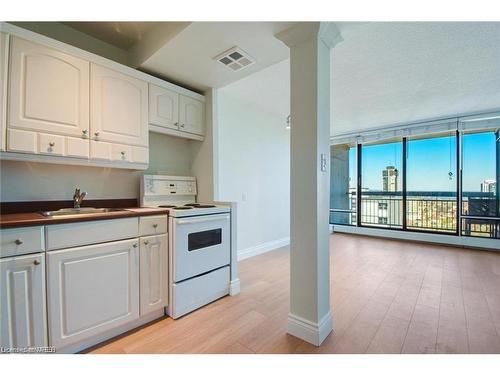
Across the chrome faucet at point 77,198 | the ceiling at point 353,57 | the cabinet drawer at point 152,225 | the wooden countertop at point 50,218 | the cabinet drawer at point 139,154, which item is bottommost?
the cabinet drawer at point 152,225

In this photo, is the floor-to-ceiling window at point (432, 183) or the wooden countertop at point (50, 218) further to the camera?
the floor-to-ceiling window at point (432, 183)

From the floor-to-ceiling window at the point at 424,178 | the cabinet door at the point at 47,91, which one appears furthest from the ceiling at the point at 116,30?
the floor-to-ceiling window at the point at 424,178

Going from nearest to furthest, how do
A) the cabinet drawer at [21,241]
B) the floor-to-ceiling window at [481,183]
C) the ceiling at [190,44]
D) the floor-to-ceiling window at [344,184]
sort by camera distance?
the cabinet drawer at [21,241]
the ceiling at [190,44]
the floor-to-ceiling window at [481,183]
the floor-to-ceiling window at [344,184]

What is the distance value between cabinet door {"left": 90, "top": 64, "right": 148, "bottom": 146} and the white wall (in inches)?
42.9

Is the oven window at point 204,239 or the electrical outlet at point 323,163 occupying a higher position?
the electrical outlet at point 323,163

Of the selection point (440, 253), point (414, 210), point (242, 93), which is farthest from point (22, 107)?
→ point (414, 210)

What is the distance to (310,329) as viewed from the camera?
1.62 meters

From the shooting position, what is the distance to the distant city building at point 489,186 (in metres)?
4.12

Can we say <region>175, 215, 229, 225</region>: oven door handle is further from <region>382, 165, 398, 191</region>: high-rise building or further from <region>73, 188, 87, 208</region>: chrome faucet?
<region>382, 165, 398, 191</region>: high-rise building

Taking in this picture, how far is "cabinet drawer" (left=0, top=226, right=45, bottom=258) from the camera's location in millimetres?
1240

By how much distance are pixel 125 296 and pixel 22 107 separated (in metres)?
1.49

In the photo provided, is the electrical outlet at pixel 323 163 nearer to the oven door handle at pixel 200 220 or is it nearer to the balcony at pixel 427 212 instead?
the oven door handle at pixel 200 220

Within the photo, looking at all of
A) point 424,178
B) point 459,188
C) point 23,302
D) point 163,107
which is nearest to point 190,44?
point 163,107

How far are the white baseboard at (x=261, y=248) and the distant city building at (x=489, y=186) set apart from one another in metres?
3.74
